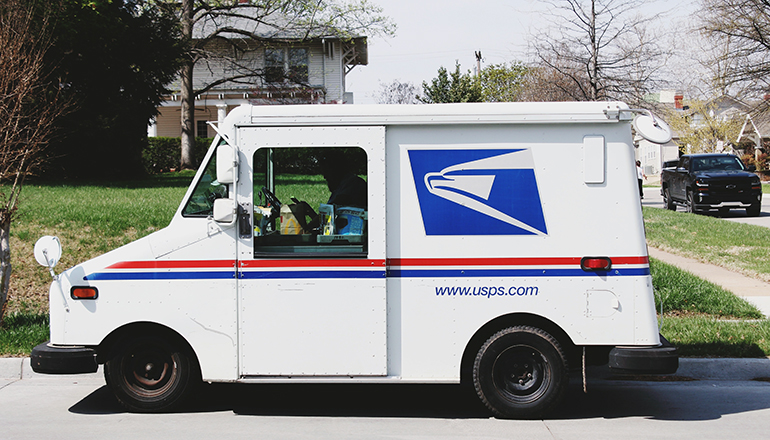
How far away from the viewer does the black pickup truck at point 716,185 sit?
20.2 m

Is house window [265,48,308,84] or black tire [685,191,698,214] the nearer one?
black tire [685,191,698,214]

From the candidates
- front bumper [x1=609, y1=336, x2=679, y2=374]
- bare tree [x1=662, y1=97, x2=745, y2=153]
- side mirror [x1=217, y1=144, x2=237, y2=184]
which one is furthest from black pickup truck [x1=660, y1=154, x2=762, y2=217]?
bare tree [x1=662, y1=97, x2=745, y2=153]

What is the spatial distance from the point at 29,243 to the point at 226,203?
6.78 m

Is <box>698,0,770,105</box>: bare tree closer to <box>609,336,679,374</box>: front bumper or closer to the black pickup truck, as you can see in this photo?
the black pickup truck

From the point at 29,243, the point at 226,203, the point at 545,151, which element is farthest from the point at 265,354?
the point at 29,243

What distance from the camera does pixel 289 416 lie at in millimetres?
5559

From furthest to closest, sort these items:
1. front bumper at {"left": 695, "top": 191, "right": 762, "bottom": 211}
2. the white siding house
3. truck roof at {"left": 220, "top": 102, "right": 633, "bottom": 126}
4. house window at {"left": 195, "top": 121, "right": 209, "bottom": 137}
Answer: house window at {"left": 195, "top": 121, "right": 209, "bottom": 137}, the white siding house, front bumper at {"left": 695, "top": 191, "right": 762, "bottom": 211}, truck roof at {"left": 220, "top": 102, "right": 633, "bottom": 126}

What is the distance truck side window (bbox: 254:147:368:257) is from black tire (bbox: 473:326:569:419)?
4.25 feet

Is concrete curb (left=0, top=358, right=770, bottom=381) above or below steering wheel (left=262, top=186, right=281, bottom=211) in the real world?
below

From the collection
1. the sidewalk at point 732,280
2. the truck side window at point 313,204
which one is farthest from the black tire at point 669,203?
the truck side window at point 313,204

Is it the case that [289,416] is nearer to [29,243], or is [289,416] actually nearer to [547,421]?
[547,421]

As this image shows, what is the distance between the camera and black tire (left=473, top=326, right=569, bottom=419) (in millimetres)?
5258

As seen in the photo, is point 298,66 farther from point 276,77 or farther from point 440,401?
point 440,401

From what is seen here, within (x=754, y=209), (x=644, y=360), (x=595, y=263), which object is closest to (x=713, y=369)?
(x=644, y=360)
